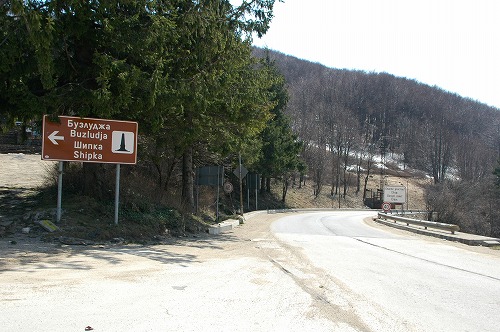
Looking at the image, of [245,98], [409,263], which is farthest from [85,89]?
[409,263]

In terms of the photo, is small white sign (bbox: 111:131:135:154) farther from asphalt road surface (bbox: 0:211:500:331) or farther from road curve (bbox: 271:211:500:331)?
road curve (bbox: 271:211:500:331)

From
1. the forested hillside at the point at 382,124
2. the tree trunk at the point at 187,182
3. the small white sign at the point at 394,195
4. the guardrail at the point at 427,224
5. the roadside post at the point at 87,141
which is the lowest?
the guardrail at the point at 427,224

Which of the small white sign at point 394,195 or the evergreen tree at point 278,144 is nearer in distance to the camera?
the small white sign at point 394,195

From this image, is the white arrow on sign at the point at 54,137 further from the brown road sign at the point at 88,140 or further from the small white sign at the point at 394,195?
the small white sign at the point at 394,195

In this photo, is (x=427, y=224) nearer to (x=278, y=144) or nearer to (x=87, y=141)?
(x=87, y=141)

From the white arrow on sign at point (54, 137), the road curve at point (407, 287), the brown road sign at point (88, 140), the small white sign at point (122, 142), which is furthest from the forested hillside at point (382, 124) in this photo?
the white arrow on sign at point (54, 137)

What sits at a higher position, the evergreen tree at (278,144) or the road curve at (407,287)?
the evergreen tree at (278,144)

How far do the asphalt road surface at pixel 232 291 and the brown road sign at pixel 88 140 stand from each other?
2867 millimetres

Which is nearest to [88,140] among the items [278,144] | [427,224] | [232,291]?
[232,291]

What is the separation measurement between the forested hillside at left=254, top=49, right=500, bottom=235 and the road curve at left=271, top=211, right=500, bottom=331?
6870cm

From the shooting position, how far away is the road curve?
6359 millimetres

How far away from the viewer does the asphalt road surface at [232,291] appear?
5.89 metres

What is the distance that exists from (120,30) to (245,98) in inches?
→ 228

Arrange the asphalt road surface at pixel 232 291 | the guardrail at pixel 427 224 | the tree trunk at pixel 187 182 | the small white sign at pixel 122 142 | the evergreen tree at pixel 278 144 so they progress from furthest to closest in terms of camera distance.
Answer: the evergreen tree at pixel 278 144 → the tree trunk at pixel 187 182 → the guardrail at pixel 427 224 → the small white sign at pixel 122 142 → the asphalt road surface at pixel 232 291
